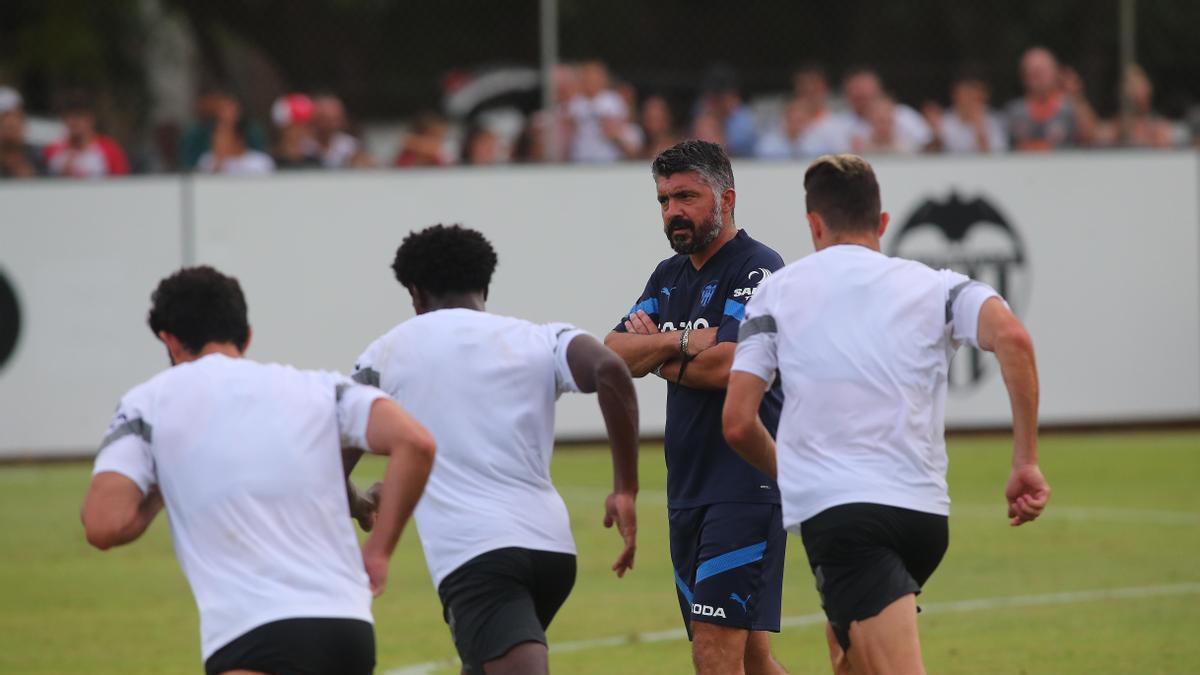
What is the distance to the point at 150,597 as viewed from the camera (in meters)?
11.2

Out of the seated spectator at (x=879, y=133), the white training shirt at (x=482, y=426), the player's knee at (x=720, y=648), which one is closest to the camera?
the white training shirt at (x=482, y=426)

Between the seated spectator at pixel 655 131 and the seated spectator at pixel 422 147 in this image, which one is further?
the seated spectator at pixel 655 131

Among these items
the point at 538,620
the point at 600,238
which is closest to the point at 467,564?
the point at 538,620

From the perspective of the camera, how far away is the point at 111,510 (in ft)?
15.9

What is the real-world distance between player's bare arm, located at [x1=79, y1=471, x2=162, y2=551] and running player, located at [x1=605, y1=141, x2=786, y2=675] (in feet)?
7.93

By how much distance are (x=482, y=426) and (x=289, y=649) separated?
3.68 ft

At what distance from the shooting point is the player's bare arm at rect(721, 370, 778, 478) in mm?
5816

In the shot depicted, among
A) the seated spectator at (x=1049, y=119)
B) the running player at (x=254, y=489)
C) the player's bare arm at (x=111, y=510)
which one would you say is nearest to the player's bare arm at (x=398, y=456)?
the running player at (x=254, y=489)

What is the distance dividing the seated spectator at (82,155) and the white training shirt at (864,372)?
12897mm

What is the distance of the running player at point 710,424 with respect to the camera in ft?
21.9

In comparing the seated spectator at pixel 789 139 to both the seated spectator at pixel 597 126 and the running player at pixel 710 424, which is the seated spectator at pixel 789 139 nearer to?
the seated spectator at pixel 597 126

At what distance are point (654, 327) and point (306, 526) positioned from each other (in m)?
2.42

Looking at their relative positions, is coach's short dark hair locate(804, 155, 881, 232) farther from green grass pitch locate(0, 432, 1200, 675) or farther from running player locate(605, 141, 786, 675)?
green grass pitch locate(0, 432, 1200, 675)

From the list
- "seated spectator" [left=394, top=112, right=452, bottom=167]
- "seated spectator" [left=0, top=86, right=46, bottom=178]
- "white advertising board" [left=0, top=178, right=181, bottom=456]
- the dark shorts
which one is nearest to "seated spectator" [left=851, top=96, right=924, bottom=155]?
"seated spectator" [left=394, top=112, right=452, bottom=167]
